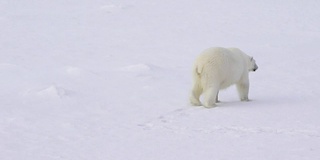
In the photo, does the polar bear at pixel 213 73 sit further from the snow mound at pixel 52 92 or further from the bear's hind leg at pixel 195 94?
the snow mound at pixel 52 92

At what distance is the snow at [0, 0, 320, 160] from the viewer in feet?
16.5

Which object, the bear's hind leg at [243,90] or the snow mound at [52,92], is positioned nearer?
the snow mound at [52,92]

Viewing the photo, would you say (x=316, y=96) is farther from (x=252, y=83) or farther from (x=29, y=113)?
(x=29, y=113)

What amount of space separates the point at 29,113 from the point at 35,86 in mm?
1706

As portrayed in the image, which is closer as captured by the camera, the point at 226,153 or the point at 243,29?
the point at 226,153

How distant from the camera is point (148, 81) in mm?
8562

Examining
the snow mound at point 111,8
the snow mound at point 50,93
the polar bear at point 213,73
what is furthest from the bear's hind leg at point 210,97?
the snow mound at point 111,8

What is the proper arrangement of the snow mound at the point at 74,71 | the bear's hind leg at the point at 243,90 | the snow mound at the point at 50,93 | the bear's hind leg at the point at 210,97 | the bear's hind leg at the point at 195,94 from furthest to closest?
the snow mound at the point at 74,71, the bear's hind leg at the point at 243,90, the snow mound at the point at 50,93, the bear's hind leg at the point at 195,94, the bear's hind leg at the point at 210,97

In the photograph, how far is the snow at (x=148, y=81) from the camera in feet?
16.5

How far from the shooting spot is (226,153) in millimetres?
4734

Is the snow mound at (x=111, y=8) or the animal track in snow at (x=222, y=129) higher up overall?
the animal track in snow at (x=222, y=129)

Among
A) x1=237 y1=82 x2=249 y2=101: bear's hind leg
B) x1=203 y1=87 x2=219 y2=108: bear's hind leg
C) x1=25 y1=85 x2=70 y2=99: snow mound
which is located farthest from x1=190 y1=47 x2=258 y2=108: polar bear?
x1=25 y1=85 x2=70 y2=99: snow mound

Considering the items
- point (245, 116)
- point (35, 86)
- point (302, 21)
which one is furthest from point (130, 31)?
point (245, 116)

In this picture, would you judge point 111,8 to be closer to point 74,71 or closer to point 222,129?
point 74,71
